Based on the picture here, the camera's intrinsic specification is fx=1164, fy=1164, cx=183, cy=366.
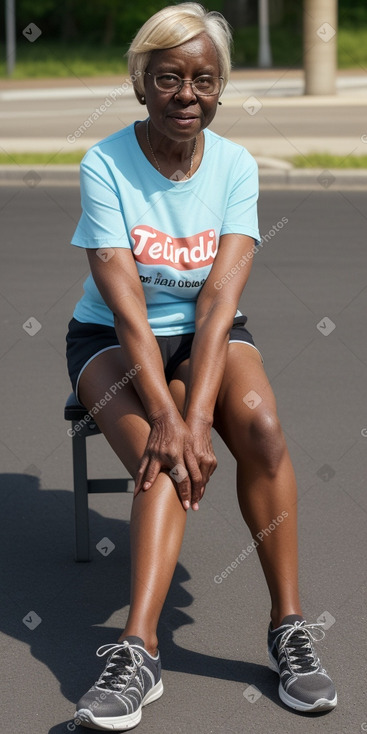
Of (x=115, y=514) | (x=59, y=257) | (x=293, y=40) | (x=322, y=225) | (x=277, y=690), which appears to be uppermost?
(x=277, y=690)

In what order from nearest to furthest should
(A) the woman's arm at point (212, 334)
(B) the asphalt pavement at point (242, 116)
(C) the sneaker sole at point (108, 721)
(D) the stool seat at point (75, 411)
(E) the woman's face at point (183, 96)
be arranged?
(C) the sneaker sole at point (108, 721), (A) the woman's arm at point (212, 334), (E) the woman's face at point (183, 96), (D) the stool seat at point (75, 411), (B) the asphalt pavement at point (242, 116)

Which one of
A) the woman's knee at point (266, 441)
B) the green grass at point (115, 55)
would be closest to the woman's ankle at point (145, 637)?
the woman's knee at point (266, 441)

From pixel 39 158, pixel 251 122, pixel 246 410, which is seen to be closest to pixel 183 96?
pixel 246 410

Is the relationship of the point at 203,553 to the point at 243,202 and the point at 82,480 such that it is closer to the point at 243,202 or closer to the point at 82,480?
the point at 82,480

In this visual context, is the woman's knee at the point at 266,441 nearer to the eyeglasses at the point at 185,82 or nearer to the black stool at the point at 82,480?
the black stool at the point at 82,480

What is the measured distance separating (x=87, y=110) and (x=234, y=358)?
18.8 meters

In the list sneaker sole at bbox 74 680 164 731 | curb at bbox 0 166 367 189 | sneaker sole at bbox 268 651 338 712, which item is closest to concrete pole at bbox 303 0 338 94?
curb at bbox 0 166 367 189

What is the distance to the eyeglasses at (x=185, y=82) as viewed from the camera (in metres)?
3.17

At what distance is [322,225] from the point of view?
9.56 meters

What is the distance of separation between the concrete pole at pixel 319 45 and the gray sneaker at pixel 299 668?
58.6ft

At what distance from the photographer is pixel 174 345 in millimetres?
3340

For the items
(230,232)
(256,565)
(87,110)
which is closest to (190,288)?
(230,232)

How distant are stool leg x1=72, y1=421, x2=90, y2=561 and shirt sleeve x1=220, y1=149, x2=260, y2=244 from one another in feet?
2.56

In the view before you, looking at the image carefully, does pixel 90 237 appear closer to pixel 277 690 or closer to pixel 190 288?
pixel 190 288
